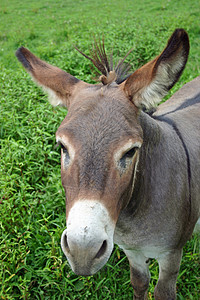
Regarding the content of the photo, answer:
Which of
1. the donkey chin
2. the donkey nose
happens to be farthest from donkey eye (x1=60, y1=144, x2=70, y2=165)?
the donkey nose

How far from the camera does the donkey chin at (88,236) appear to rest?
1.44 meters

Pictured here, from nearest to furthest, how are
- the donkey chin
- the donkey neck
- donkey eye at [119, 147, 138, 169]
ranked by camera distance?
the donkey chin, donkey eye at [119, 147, 138, 169], the donkey neck

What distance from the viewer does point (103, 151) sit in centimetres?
161

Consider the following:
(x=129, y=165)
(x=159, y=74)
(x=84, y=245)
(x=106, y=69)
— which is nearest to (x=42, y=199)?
(x=106, y=69)

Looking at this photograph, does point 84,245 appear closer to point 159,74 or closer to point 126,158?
point 126,158

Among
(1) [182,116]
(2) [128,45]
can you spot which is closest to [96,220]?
(1) [182,116]

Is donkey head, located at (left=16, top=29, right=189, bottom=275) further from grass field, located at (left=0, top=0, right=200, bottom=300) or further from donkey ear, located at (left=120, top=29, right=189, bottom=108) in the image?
grass field, located at (left=0, top=0, right=200, bottom=300)

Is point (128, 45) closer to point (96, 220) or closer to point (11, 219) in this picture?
point (11, 219)

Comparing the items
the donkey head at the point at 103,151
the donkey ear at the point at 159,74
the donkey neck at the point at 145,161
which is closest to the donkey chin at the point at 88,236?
the donkey head at the point at 103,151

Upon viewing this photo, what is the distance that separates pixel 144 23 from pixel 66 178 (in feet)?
25.1

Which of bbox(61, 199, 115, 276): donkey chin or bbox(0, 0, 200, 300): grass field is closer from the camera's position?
bbox(61, 199, 115, 276): donkey chin

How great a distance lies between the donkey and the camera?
5.10 ft

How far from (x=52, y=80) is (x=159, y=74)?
2.71 feet

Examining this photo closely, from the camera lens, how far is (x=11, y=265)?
2965 millimetres
